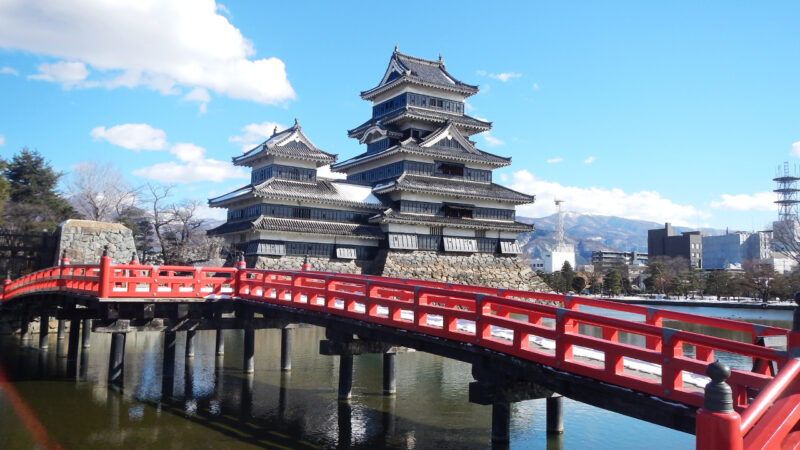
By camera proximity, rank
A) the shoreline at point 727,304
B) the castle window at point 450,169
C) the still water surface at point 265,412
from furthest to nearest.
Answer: the shoreline at point 727,304
the castle window at point 450,169
the still water surface at point 265,412

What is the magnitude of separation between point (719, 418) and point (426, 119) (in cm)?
4506

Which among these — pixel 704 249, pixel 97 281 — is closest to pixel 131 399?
pixel 97 281

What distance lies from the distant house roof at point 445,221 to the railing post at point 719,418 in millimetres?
37921

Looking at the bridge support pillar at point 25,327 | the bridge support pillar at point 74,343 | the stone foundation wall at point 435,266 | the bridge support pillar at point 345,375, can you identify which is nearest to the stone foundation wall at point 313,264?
the stone foundation wall at point 435,266

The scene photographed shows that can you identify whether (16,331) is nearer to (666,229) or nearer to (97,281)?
(97,281)

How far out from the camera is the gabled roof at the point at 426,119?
47.8 metres

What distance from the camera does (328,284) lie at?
14.8 meters

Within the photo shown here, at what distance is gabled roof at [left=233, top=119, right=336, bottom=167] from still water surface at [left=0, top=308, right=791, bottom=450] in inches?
798

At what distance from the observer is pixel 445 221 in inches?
1780

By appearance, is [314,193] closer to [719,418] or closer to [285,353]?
[285,353]

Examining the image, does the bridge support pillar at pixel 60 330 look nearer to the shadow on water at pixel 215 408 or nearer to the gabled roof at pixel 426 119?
the shadow on water at pixel 215 408

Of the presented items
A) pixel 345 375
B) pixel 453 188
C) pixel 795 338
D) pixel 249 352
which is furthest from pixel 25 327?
pixel 795 338

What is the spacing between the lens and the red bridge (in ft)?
16.0

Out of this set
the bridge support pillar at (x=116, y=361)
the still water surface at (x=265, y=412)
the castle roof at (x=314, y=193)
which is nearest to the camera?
the still water surface at (x=265, y=412)
